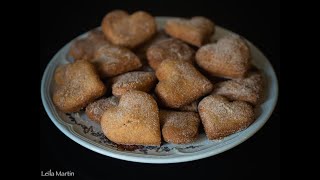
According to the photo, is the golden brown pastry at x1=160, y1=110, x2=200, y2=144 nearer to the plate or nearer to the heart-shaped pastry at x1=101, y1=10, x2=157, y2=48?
the plate

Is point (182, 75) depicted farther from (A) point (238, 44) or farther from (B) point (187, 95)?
(A) point (238, 44)

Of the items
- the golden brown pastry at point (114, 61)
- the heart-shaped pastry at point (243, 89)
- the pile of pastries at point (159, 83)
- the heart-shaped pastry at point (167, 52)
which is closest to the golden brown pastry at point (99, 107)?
the pile of pastries at point (159, 83)

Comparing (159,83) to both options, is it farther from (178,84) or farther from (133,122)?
(133,122)

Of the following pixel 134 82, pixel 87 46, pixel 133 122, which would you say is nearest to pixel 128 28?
pixel 87 46

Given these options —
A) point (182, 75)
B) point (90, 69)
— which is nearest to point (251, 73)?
point (182, 75)

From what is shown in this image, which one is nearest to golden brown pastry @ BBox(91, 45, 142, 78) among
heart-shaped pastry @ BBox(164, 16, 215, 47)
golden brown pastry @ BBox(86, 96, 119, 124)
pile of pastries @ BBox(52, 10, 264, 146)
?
pile of pastries @ BBox(52, 10, 264, 146)

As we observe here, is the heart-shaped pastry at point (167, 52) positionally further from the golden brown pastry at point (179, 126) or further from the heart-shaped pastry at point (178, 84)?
the golden brown pastry at point (179, 126)
